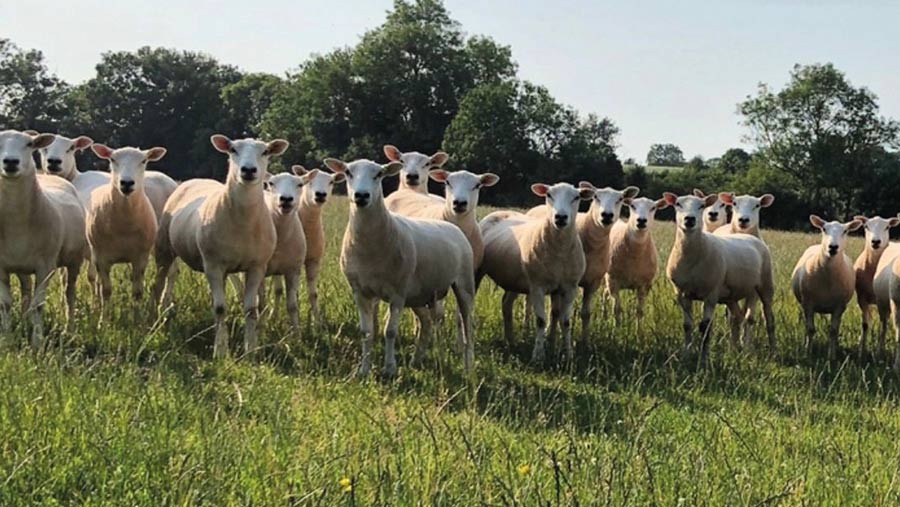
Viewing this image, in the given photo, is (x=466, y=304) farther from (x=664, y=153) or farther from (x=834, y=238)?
(x=664, y=153)

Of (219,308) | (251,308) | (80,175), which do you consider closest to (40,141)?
(219,308)

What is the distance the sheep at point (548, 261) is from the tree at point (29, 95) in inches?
2502

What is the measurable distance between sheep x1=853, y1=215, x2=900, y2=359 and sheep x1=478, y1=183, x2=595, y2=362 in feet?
14.0

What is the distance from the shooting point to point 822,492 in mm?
4676

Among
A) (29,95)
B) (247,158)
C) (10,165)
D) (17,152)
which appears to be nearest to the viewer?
(10,165)

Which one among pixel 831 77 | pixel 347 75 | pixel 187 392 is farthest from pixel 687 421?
pixel 831 77

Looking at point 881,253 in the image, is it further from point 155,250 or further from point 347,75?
point 347,75

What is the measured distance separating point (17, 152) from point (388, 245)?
3490mm

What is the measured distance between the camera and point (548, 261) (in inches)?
391

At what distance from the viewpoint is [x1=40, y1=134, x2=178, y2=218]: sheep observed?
36.8ft

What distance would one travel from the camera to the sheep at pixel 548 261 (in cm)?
967

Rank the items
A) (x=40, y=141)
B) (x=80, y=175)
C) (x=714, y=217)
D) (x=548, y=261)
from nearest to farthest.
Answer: (x=40, y=141)
(x=548, y=261)
(x=80, y=175)
(x=714, y=217)

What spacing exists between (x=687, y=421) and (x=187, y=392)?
12.4 ft

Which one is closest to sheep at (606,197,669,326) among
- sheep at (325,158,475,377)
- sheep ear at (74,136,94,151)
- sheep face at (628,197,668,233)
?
sheep face at (628,197,668,233)
